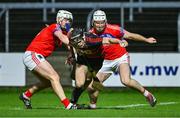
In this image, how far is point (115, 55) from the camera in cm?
1600

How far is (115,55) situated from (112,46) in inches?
9.9

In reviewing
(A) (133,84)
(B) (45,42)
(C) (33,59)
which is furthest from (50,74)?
(A) (133,84)

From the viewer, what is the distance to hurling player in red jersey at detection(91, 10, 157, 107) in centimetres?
1525

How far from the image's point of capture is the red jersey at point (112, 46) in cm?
1542

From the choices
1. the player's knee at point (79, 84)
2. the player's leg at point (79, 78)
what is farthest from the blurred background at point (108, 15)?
the player's knee at point (79, 84)

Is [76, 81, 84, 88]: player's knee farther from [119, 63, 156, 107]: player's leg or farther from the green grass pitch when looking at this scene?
[119, 63, 156, 107]: player's leg

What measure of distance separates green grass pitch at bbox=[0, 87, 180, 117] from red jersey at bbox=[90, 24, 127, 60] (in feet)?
3.67

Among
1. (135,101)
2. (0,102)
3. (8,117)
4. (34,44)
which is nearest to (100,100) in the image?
(135,101)

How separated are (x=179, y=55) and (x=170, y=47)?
3.01m

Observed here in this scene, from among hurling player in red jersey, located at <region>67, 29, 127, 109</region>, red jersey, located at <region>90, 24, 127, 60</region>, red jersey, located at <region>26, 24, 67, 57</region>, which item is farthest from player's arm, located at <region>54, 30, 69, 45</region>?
red jersey, located at <region>90, 24, 127, 60</region>

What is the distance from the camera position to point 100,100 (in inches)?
732

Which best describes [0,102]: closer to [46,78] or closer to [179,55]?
[46,78]

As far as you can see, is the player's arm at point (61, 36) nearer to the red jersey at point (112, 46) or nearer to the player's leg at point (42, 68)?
the player's leg at point (42, 68)

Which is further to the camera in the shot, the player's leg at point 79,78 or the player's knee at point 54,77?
the player's leg at point 79,78
